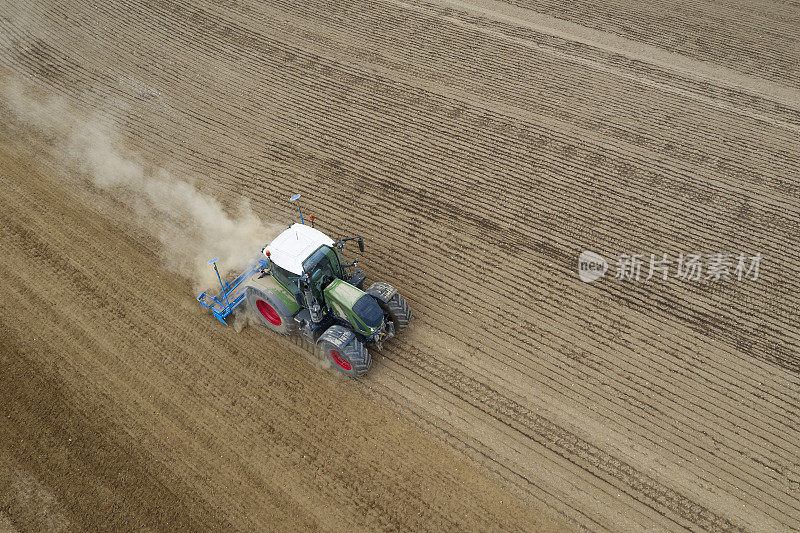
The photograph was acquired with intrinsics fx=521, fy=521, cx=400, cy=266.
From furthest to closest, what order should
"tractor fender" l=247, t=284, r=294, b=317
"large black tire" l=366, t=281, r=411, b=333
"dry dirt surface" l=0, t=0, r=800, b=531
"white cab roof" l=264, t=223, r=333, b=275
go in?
1. "large black tire" l=366, t=281, r=411, b=333
2. "tractor fender" l=247, t=284, r=294, b=317
3. "white cab roof" l=264, t=223, r=333, b=275
4. "dry dirt surface" l=0, t=0, r=800, b=531

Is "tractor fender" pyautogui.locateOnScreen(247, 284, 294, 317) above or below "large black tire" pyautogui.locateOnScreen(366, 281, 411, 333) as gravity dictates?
below

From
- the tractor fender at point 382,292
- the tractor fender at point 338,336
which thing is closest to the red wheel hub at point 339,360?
the tractor fender at point 338,336

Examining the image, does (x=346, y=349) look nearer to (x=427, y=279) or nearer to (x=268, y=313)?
(x=268, y=313)

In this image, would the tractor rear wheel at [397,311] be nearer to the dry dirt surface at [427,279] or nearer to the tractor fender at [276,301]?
the dry dirt surface at [427,279]

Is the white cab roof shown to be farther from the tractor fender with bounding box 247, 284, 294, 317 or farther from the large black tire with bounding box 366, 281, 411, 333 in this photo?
the large black tire with bounding box 366, 281, 411, 333


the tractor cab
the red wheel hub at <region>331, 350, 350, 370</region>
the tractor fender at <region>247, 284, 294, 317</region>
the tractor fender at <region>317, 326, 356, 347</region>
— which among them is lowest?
the red wheel hub at <region>331, 350, 350, 370</region>

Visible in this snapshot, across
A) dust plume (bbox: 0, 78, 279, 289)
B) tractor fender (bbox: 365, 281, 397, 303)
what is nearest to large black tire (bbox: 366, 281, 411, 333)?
tractor fender (bbox: 365, 281, 397, 303)
